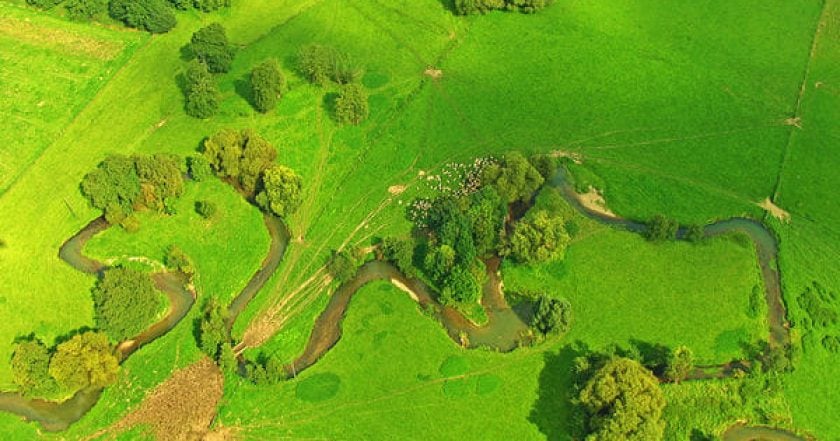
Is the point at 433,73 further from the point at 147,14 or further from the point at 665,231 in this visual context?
the point at 147,14

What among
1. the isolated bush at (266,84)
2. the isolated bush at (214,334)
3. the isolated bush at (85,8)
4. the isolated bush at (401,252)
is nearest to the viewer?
the isolated bush at (214,334)

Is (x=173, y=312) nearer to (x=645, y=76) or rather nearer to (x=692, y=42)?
(x=645, y=76)

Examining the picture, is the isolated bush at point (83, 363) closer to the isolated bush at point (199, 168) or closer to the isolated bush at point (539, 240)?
the isolated bush at point (199, 168)

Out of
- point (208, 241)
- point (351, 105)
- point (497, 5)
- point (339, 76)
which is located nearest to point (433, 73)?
point (339, 76)

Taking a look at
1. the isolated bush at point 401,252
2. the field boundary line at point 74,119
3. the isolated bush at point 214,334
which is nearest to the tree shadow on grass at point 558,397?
the isolated bush at point 401,252

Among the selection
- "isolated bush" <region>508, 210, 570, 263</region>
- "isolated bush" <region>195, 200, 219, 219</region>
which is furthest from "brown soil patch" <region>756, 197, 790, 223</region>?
"isolated bush" <region>195, 200, 219, 219</region>
